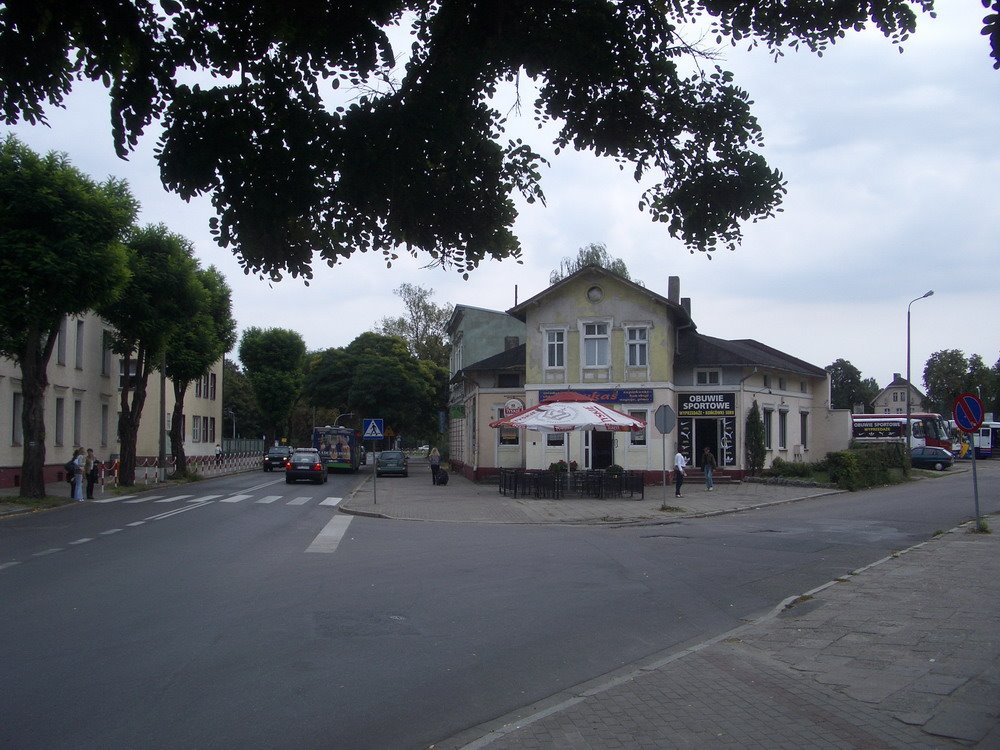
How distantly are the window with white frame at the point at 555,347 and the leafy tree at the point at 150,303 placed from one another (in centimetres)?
1375

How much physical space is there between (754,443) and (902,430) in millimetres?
34024

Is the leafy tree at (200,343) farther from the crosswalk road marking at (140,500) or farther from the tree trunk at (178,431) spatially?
the crosswalk road marking at (140,500)

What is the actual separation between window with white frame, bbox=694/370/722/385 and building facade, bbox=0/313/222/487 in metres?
24.8

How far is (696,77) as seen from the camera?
7.11m

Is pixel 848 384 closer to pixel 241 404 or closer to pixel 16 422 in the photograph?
pixel 241 404

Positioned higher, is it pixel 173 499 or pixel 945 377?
pixel 945 377

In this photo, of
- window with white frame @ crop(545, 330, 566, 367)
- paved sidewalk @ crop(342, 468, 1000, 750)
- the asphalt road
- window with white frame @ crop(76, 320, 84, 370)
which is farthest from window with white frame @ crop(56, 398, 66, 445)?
paved sidewalk @ crop(342, 468, 1000, 750)

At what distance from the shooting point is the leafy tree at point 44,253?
2492 centimetres

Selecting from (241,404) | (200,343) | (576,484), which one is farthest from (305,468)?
(241,404)

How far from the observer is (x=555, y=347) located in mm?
36625

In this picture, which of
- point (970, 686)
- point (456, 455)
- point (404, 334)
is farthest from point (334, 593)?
point (404, 334)

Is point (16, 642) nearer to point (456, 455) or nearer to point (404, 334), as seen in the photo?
point (456, 455)

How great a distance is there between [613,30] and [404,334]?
6397cm

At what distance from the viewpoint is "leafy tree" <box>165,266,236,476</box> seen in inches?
1636
